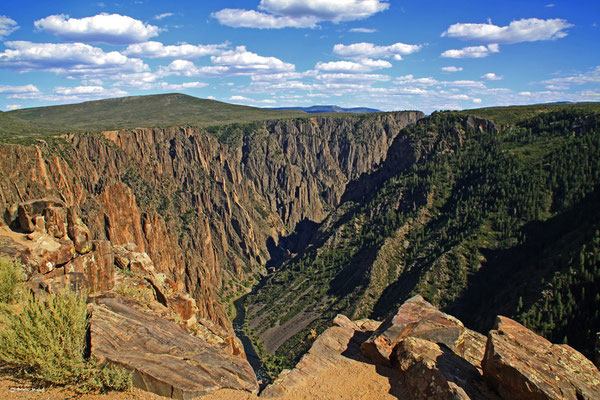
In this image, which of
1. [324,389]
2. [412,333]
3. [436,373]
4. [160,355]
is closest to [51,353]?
[160,355]

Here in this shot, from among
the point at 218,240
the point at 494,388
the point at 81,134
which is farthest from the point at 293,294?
the point at 494,388

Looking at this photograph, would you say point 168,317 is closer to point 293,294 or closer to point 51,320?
point 51,320

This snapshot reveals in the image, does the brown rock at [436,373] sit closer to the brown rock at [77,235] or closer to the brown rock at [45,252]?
the brown rock at [45,252]

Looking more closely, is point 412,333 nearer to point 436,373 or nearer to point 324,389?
point 436,373

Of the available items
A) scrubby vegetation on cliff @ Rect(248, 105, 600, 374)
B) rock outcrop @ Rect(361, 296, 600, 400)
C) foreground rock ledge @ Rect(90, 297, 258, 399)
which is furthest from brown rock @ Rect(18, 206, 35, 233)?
scrubby vegetation on cliff @ Rect(248, 105, 600, 374)

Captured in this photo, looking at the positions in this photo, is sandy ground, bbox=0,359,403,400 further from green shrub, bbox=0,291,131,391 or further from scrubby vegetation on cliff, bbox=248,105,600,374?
scrubby vegetation on cliff, bbox=248,105,600,374

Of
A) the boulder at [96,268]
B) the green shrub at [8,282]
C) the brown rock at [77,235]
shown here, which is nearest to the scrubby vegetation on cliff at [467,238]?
the boulder at [96,268]

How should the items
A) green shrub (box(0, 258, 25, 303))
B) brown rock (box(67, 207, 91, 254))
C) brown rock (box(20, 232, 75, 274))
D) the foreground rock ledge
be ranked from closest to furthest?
the foreground rock ledge
green shrub (box(0, 258, 25, 303))
brown rock (box(20, 232, 75, 274))
brown rock (box(67, 207, 91, 254))
